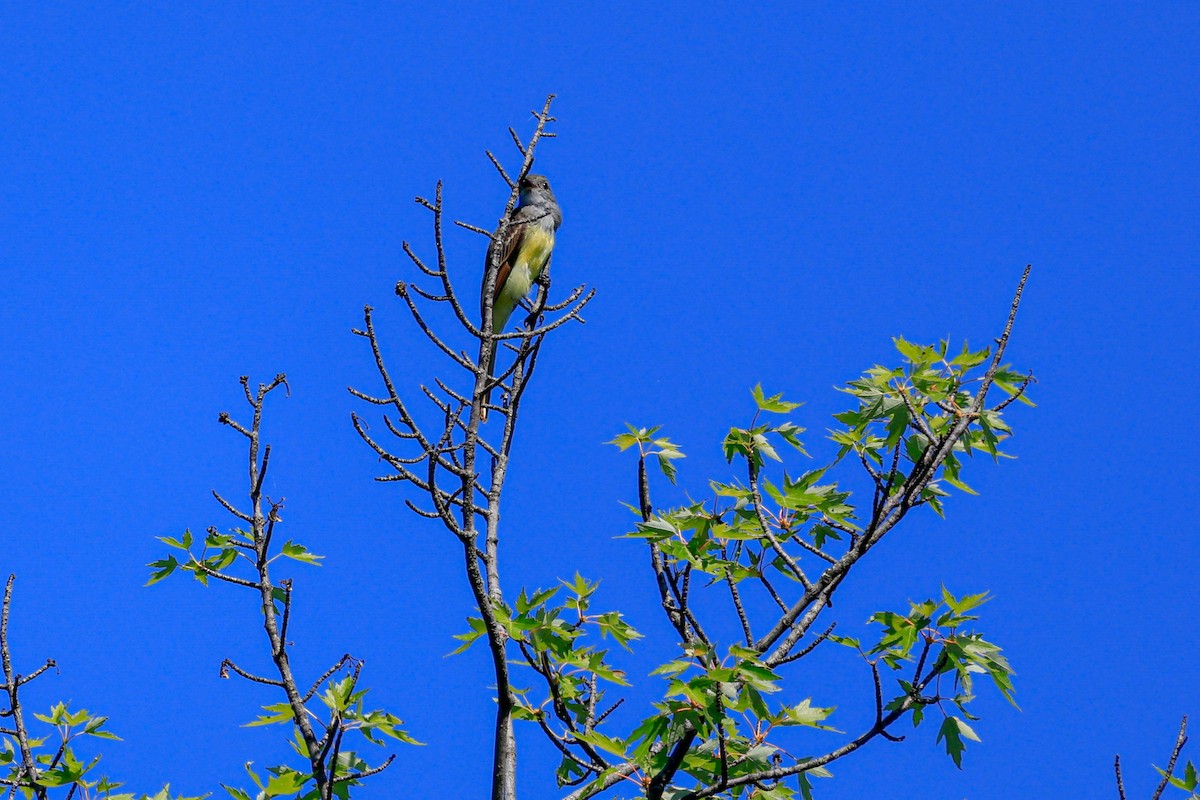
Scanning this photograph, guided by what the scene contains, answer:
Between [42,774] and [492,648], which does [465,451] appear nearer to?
[492,648]

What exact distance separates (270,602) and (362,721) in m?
0.67

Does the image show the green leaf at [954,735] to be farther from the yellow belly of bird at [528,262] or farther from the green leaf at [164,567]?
the yellow belly of bird at [528,262]

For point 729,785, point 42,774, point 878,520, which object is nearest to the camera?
point 729,785

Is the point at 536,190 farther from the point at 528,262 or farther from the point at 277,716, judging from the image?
the point at 277,716

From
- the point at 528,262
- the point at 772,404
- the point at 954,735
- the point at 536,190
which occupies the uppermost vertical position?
the point at 536,190

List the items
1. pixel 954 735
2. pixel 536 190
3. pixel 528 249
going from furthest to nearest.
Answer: pixel 536 190 → pixel 528 249 → pixel 954 735

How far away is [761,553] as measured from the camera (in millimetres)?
5234

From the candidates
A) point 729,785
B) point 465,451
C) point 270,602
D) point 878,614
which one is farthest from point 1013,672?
point 270,602

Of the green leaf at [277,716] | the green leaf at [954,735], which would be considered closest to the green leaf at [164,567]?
the green leaf at [277,716]

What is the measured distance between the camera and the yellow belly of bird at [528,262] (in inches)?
424

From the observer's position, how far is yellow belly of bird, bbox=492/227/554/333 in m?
10.8

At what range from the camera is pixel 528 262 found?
1085 cm

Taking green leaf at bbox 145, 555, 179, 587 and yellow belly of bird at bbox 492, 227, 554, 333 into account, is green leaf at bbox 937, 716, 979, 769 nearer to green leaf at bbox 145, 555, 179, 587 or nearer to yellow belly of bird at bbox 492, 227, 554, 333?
green leaf at bbox 145, 555, 179, 587

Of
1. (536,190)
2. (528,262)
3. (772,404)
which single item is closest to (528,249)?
(528,262)
